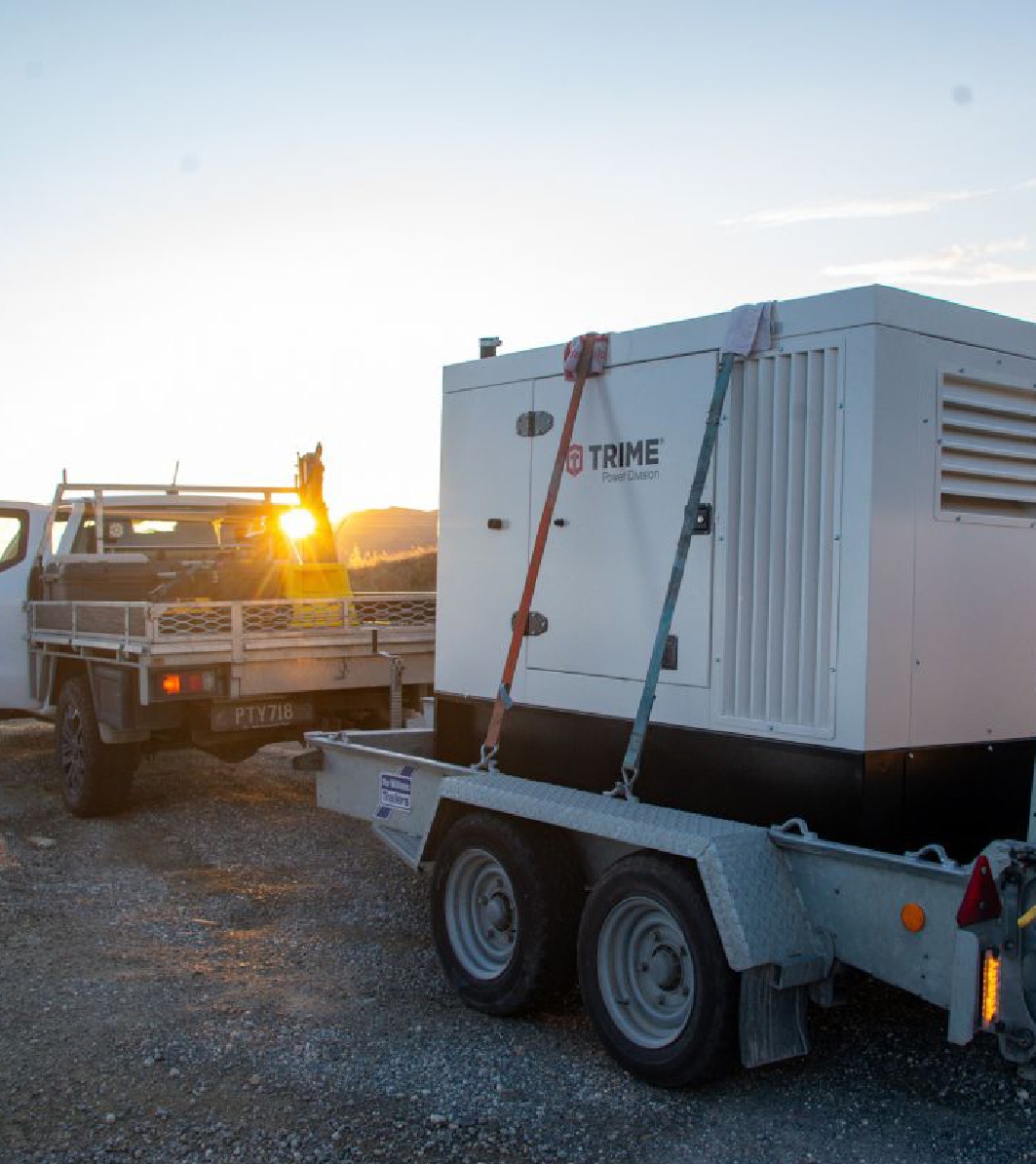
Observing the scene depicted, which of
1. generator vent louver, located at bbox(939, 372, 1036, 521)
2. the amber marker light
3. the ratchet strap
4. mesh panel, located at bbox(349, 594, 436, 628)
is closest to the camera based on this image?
the amber marker light

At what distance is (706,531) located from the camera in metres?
5.05

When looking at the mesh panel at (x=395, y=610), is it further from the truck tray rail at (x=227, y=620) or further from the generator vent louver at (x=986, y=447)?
the generator vent louver at (x=986, y=447)

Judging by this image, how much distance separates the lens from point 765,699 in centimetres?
485

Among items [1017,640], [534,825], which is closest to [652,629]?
[534,825]

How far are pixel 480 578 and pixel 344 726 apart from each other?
10.4ft

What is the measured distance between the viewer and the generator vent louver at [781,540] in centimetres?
462

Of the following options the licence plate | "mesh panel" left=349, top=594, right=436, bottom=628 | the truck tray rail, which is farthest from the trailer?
"mesh panel" left=349, top=594, right=436, bottom=628

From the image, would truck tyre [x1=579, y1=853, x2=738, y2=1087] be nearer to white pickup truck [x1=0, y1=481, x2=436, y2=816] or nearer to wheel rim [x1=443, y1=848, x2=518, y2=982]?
wheel rim [x1=443, y1=848, x2=518, y2=982]

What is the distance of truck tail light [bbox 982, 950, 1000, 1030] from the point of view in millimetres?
3789

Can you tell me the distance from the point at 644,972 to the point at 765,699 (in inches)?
42.1

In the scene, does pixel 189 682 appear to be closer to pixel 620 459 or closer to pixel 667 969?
pixel 620 459

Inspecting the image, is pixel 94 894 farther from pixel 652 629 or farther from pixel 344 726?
pixel 652 629

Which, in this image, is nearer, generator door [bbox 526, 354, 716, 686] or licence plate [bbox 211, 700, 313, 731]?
generator door [bbox 526, 354, 716, 686]

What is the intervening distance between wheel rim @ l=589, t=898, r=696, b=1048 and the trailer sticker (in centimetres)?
158
